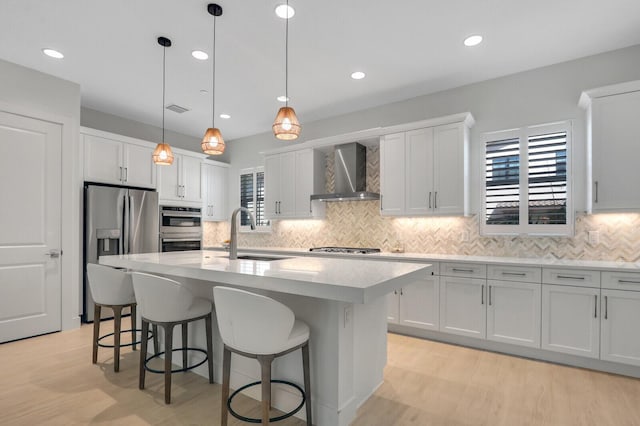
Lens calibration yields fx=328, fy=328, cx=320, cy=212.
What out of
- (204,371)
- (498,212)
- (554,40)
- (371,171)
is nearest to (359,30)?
(554,40)

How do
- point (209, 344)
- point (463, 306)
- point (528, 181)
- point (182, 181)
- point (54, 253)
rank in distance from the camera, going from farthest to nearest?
point (182, 181) < point (54, 253) < point (528, 181) < point (463, 306) < point (209, 344)

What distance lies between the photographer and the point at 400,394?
96.0 inches

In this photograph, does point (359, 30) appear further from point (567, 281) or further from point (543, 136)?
point (567, 281)

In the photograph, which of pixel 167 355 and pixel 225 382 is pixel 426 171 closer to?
pixel 225 382

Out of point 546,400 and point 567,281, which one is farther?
point 567,281

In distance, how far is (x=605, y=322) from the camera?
2.82 meters

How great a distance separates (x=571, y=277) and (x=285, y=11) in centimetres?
338

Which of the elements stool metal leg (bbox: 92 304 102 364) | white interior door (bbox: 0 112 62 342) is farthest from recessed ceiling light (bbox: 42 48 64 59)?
stool metal leg (bbox: 92 304 102 364)

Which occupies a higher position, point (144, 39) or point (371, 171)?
point (144, 39)

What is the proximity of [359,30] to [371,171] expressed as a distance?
84.9 inches

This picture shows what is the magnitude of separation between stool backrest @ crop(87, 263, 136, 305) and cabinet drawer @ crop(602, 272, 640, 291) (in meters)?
4.08

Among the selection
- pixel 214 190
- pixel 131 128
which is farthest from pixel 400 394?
pixel 131 128

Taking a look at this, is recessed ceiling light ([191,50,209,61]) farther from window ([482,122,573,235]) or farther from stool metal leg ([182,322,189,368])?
window ([482,122,573,235])

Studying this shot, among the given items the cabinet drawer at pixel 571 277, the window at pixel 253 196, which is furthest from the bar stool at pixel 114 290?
the cabinet drawer at pixel 571 277
